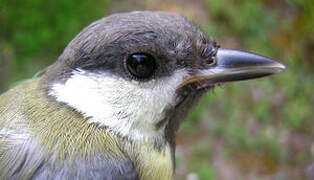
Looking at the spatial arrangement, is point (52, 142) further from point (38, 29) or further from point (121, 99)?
point (38, 29)

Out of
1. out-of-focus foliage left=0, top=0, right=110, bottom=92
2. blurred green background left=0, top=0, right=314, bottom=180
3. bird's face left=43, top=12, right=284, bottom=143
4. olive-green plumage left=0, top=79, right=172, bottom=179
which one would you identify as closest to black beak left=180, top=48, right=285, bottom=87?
bird's face left=43, top=12, right=284, bottom=143

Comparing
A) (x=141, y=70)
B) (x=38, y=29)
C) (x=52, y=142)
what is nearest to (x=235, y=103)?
(x=38, y=29)

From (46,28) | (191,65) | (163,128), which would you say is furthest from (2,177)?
(46,28)

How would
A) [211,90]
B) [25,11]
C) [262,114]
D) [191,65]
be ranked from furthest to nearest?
[262,114] → [25,11] → [211,90] → [191,65]

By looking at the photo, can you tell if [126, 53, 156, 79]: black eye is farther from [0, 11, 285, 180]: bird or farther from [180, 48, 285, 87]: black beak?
[180, 48, 285, 87]: black beak

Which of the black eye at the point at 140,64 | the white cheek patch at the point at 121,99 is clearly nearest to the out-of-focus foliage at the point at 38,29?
the white cheek patch at the point at 121,99

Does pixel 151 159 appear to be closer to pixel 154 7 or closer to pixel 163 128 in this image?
pixel 163 128

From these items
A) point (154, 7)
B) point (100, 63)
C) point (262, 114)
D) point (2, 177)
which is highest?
point (154, 7)

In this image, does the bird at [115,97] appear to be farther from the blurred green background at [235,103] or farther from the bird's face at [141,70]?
the blurred green background at [235,103]
